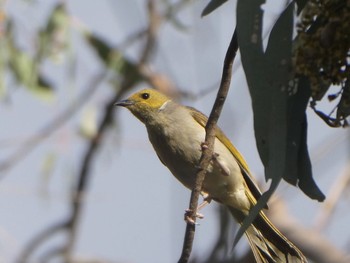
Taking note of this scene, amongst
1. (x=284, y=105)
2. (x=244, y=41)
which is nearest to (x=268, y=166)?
(x=284, y=105)

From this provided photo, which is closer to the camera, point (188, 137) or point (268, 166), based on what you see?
point (268, 166)

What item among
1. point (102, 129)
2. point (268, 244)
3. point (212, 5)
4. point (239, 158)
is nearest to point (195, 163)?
point (239, 158)

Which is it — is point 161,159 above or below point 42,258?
below

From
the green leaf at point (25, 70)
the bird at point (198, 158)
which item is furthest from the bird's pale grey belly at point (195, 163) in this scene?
the green leaf at point (25, 70)

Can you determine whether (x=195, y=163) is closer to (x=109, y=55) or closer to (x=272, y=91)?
(x=272, y=91)

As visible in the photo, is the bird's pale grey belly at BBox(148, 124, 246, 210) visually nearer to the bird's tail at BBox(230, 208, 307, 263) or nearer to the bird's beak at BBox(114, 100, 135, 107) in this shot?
the bird's tail at BBox(230, 208, 307, 263)

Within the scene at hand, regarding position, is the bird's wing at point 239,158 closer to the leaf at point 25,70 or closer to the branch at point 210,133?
the branch at point 210,133

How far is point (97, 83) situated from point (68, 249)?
188 cm

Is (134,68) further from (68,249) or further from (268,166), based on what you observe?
(268,166)

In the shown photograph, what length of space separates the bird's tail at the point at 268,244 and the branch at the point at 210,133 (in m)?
1.11

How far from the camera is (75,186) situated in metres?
9.44

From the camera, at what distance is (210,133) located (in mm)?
3197

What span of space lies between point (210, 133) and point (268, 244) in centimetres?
149

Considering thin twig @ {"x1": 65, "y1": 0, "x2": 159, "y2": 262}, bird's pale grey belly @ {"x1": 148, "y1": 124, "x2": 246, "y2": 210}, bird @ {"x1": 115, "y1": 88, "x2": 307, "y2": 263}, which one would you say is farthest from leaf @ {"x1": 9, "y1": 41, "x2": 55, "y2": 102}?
bird's pale grey belly @ {"x1": 148, "y1": 124, "x2": 246, "y2": 210}
